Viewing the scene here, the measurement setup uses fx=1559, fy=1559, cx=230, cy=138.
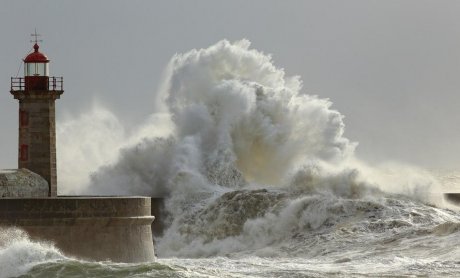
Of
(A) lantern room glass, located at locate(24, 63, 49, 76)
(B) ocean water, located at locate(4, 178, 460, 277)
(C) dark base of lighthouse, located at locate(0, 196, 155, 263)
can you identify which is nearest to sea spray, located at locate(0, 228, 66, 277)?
(B) ocean water, located at locate(4, 178, 460, 277)

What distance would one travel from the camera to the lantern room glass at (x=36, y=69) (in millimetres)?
23141

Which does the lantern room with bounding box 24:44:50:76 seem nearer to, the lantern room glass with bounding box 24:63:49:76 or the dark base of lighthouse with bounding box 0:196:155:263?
the lantern room glass with bounding box 24:63:49:76

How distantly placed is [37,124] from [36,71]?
2.68 ft

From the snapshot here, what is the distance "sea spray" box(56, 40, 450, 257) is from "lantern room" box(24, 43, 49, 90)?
5010mm

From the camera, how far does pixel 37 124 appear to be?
23.0 m

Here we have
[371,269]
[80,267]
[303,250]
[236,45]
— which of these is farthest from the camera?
[236,45]

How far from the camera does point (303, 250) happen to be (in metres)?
25.7

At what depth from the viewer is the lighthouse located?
75.3ft

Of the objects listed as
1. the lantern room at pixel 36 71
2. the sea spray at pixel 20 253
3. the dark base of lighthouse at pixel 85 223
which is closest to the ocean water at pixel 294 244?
the sea spray at pixel 20 253

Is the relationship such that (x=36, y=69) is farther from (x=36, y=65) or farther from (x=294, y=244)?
(x=294, y=244)

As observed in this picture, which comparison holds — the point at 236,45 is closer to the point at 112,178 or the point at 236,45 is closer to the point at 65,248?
the point at 112,178

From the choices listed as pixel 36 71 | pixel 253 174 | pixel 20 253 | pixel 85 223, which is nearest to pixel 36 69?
pixel 36 71

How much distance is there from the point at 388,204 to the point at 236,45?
27.0ft

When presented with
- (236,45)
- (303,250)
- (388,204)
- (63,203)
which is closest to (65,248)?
(63,203)
